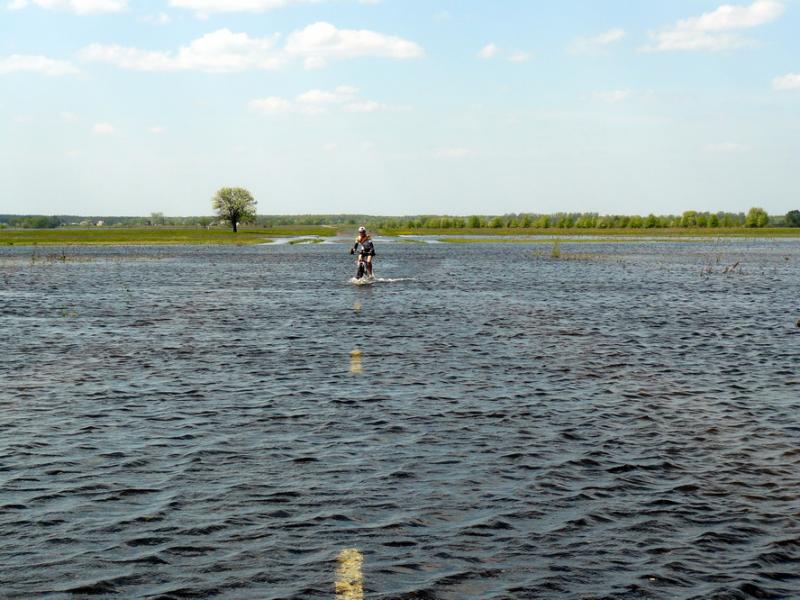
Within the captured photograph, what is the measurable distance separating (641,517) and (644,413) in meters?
6.50

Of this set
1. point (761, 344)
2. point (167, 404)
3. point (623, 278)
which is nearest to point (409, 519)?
point (167, 404)

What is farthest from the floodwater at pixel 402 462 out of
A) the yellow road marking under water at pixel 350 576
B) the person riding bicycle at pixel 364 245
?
the person riding bicycle at pixel 364 245

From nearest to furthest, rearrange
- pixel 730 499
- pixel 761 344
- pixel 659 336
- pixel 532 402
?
1. pixel 730 499
2. pixel 532 402
3. pixel 761 344
4. pixel 659 336

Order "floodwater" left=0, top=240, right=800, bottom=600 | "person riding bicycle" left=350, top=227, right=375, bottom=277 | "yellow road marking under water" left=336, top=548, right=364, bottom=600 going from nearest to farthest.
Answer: "yellow road marking under water" left=336, top=548, right=364, bottom=600 → "floodwater" left=0, top=240, right=800, bottom=600 → "person riding bicycle" left=350, top=227, right=375, bottom=277

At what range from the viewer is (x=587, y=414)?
17016 mm

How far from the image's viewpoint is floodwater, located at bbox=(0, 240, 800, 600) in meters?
9.27

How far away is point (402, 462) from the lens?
13.4 meters

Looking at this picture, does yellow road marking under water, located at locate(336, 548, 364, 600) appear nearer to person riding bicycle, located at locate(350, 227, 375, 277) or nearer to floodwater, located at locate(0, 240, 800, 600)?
floodwater, located at locate(0, 240, 800, 600)

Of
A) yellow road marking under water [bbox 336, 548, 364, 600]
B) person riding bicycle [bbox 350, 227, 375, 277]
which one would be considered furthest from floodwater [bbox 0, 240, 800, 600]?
person riding bicycle [bbox 350, 227, 375, 277]

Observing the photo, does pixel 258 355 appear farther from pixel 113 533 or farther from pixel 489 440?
pixel 113 533

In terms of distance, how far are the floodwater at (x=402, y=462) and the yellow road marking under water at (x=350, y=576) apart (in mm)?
98

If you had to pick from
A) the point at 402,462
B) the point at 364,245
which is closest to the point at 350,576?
the point at 402,462

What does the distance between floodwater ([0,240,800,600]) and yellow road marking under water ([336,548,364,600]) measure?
0.32 ft

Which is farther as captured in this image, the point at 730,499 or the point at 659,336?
the point at 659,336
